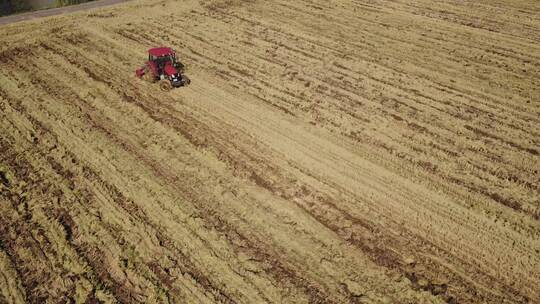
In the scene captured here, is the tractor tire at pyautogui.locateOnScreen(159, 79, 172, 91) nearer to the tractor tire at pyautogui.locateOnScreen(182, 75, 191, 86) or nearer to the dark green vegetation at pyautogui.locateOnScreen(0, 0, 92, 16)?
the tractor tire at pyautogui.locateOnScreen(182, 75, 191, 86)

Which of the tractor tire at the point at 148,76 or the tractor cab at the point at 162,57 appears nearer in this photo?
the tractor cab at the point at 162,57

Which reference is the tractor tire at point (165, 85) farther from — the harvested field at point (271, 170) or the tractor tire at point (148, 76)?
the tractor tire at point (148, 76)

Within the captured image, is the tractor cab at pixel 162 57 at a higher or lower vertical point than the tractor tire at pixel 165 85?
higher

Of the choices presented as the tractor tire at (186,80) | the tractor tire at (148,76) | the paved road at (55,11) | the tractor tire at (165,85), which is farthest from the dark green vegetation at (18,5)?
the tractor tire at (186,80)

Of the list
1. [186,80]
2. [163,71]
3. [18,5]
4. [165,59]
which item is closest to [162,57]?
[165,59]

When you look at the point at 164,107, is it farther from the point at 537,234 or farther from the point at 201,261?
the point at 537,234

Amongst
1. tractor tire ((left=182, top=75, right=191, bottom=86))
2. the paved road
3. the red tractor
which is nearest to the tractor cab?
the red tractor
